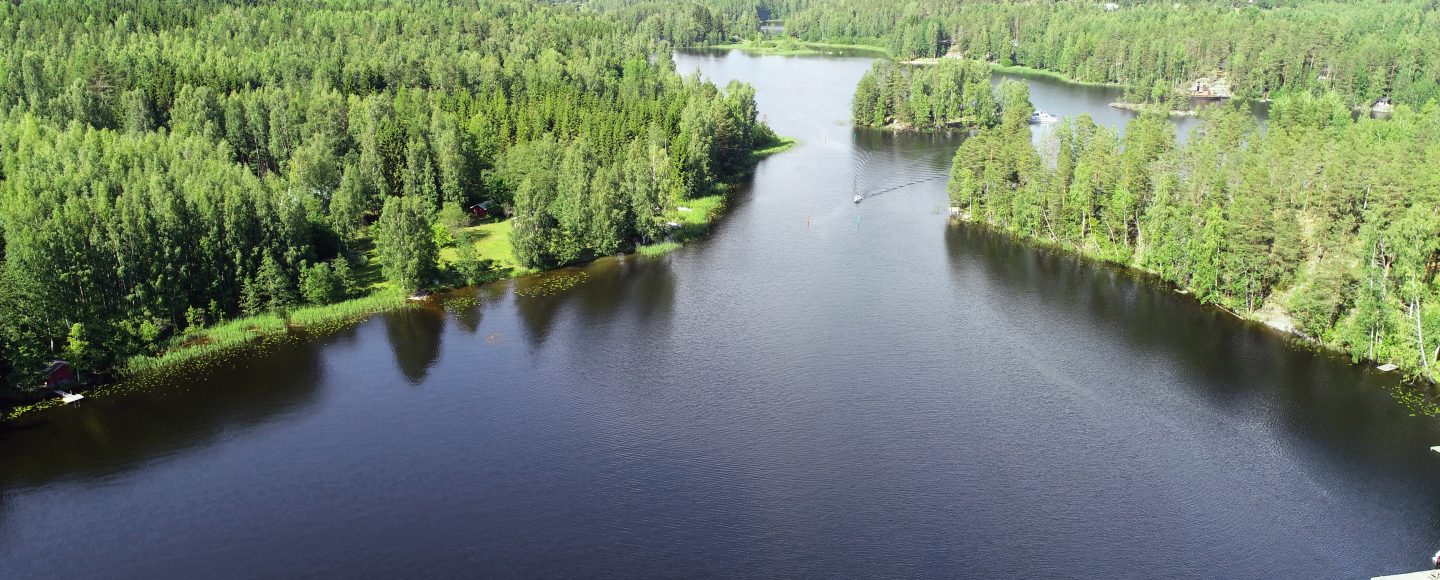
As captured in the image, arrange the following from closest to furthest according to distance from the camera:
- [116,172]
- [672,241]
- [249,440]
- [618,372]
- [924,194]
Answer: [249,440]
[618,372]
[116,172]
[672,241]
[924,194]

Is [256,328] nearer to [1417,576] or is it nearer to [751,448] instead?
[751,448]

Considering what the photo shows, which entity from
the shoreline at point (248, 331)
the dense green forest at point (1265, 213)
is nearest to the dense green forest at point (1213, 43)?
the dense green forest at point (1265, 213)

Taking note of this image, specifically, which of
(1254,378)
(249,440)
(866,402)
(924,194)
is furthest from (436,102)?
(1254,378)

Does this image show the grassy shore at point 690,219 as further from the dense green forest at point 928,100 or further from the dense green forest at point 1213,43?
the dense green forest at point 1213,43

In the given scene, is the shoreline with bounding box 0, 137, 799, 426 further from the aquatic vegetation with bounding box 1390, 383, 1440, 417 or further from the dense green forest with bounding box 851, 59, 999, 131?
the dense green forest with bounding box 851, 59, 999, 131

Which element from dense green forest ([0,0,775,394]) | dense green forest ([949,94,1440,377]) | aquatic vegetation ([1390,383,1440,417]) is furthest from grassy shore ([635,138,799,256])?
aquatic vegetation ([1390,383,1440,417])

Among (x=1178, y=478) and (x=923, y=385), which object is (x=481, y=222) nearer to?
(x=923, y=385)

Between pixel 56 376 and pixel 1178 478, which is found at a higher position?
pixel 56 376
